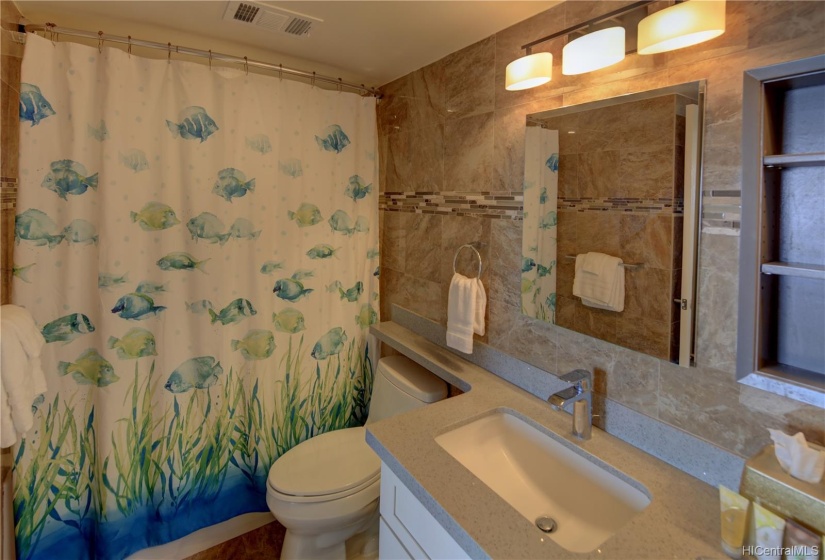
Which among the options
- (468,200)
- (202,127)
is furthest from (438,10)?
(202,127)

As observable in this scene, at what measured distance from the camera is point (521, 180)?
1513 mm

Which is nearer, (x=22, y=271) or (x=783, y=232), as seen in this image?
(x=783, y=232)

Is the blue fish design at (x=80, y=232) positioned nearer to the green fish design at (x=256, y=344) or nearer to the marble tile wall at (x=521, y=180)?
the green fish design at (x=256, y=344)

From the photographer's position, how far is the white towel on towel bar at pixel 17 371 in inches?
50.2

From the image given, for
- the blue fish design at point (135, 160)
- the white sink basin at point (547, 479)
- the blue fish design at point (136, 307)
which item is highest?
the blue fish design at point (135, 160)

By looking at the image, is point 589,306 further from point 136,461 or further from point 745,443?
point 136,461

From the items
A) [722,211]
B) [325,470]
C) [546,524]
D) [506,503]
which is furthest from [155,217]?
[722,211]

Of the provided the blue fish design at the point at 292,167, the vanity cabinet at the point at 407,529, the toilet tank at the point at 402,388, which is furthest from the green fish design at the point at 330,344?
the vanity cabinet at the point at 407,529

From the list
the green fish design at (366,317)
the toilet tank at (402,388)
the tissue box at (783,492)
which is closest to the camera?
the tissue box at (783,492)

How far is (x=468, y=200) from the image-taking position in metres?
1.75

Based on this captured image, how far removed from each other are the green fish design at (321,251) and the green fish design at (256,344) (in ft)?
1.41

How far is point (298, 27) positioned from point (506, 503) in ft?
5.72

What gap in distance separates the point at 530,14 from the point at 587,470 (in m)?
1.45

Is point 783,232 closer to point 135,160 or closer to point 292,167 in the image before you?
point 292,167
